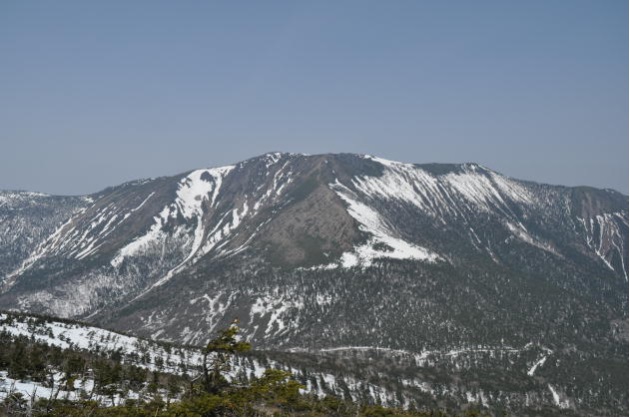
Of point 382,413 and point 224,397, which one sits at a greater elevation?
point 224,397

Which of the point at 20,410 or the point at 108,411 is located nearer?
the point at 108,411

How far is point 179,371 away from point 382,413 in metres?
87.6

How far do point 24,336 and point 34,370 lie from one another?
152ft

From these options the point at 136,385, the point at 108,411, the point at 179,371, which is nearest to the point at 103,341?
the point at 179,371

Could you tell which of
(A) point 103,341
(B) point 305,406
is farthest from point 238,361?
(B) point 305,406

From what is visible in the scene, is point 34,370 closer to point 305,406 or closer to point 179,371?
point 305,406

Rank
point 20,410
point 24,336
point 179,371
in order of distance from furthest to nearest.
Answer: point 179,371
point 24,336
point 20,410

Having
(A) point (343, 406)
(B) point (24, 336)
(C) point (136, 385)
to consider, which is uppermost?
(B) point (24, 336)

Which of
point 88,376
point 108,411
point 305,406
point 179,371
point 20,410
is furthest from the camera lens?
point 179,371

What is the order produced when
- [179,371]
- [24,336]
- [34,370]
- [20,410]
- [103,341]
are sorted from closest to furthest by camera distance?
1. [20,410]
2. [34,370]
3. [24,336]
4. [179,371]
5. [103,341]

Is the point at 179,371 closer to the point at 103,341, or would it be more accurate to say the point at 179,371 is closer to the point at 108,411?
the point at 103,341

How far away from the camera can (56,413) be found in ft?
141

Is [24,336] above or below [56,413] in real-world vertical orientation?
above

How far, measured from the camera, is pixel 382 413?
51.6 meters
